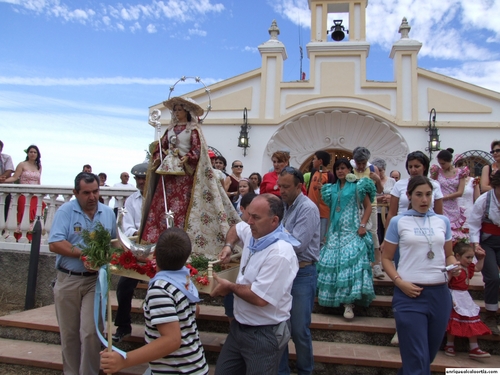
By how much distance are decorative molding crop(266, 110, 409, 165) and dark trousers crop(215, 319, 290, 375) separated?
364 inches

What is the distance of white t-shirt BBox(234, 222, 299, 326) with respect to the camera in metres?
2.46

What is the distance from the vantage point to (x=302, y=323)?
10.7ft

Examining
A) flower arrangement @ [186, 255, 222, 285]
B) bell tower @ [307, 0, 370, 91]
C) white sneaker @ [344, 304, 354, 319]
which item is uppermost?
bell tower @ [307, 0, 370, 91]

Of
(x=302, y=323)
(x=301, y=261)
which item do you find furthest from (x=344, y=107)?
(x=302, y=323)

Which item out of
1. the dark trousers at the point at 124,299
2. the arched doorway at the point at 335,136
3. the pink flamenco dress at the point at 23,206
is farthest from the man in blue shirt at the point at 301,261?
the arched doorway at the point at 335,136

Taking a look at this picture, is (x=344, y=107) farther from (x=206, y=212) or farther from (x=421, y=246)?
(x=421, y=246)

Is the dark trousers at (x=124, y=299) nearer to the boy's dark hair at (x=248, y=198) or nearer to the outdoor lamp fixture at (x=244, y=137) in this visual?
the boy's dark hair at (x=248, y=198)

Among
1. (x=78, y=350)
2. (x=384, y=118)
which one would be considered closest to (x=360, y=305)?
(x=78, y=350)

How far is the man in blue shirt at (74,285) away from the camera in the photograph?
3.50 m

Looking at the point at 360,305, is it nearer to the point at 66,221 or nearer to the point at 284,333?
the point at 284,333

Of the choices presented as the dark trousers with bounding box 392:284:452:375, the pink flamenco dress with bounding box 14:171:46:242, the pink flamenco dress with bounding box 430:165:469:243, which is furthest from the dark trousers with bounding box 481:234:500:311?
the pink flamenco dress with bounding box 14:171:46:242

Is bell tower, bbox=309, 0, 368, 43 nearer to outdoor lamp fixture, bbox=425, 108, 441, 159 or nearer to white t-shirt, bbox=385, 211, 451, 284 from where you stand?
outdoor lamp fixture, bbox=425, 108, 441, 159

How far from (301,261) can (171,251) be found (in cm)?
141

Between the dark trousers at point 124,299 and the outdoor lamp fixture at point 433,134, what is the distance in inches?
354
